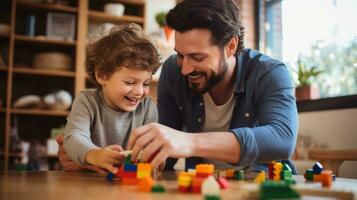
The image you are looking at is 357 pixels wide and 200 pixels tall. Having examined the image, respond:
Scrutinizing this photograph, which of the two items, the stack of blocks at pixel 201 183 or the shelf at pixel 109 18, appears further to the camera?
the shelf at pixel 109 18

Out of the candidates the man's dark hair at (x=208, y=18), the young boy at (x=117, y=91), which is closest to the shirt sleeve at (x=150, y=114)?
→ the young boy at (x=117, y=91)

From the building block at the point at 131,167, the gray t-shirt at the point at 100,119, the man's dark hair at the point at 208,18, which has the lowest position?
the building block at the point at 131,167

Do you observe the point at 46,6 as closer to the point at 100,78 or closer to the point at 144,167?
the point at 100,78

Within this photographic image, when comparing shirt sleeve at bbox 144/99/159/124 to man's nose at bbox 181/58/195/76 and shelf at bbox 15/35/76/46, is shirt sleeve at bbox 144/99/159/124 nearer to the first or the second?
man's nose at bbox 181/58/195/76


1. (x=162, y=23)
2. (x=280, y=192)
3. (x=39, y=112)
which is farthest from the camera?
(x=162, y=23)

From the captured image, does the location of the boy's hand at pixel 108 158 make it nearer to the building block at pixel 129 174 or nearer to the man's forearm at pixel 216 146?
the building block at pixel 129 174

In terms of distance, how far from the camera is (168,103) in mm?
1675

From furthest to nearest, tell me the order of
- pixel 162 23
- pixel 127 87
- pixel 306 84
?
1. pixel 162 23
2. pixel 306 84
3. pixel 127 87

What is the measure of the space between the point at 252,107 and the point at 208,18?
370 millimetres

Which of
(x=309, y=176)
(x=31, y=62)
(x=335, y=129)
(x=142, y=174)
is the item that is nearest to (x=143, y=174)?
(x=142, y=174)

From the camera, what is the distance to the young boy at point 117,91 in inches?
53.2

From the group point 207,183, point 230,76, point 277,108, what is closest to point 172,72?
point 230,76

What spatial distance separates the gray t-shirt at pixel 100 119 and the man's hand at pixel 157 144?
0.35m

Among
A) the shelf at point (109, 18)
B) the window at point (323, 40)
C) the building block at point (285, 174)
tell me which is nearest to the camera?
the building block at point (285, 174)
